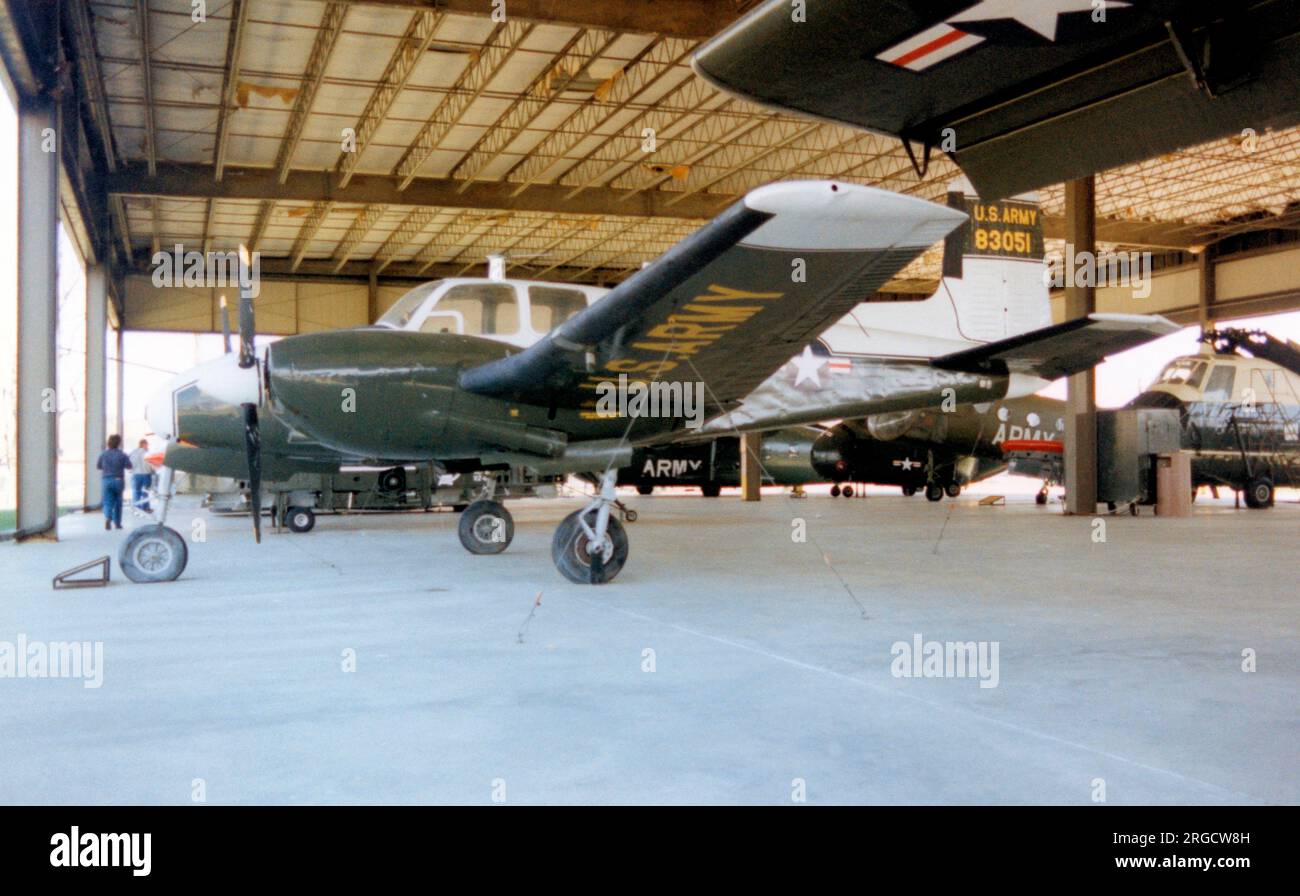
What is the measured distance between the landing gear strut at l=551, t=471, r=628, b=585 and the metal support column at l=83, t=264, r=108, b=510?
1790cm

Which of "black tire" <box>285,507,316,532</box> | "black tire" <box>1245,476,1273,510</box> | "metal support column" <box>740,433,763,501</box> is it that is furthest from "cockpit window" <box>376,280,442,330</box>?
Answer: "black tire" <box>1245,476,1273,510</box>

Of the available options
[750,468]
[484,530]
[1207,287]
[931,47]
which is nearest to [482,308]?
[484,530]

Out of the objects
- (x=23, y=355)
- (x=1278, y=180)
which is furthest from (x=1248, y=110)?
(x=1278, y=180)

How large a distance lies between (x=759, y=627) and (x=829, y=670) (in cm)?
113

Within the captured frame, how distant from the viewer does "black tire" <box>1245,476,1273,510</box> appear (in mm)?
19875

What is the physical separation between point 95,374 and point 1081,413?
21.3 meters

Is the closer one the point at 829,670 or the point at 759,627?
the point at 829,670

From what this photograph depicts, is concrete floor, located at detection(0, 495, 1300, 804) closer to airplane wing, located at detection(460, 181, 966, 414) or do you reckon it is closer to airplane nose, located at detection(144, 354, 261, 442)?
airplane nose, located at detection(144, 354, 261, 442)

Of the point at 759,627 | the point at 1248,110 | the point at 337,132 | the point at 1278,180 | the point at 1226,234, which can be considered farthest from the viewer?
the point at 1226,234

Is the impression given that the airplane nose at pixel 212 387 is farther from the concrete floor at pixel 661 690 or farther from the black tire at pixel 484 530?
the black tire at pixel 484 530

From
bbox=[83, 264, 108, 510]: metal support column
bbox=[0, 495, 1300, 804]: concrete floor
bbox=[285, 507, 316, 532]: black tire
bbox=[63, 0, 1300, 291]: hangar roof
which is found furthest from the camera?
bbox=[83, 264, 108, 510]: metal support column

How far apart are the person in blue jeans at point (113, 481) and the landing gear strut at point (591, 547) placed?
1010 cm

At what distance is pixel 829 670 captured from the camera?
13.3 feet
